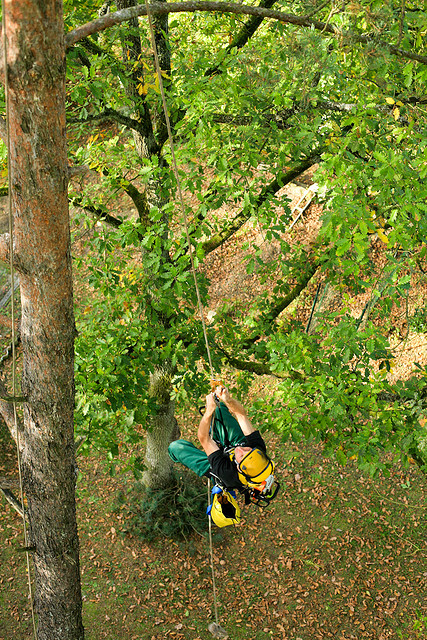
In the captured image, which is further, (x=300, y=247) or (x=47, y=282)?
(x=300, y=247)

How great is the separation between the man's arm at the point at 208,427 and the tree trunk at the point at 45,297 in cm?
104

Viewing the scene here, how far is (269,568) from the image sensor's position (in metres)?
7.73

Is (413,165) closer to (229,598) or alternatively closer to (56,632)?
(56,632)

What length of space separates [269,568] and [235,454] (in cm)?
468

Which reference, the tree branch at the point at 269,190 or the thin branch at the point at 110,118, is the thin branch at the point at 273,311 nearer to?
the tree branch at the point at 269,190

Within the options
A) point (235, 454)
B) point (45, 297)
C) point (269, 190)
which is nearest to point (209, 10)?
point (269, 190)

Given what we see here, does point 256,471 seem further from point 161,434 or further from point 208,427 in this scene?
point 161,434

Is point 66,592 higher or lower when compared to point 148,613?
higher

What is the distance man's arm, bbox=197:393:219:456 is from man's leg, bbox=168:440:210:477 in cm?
74

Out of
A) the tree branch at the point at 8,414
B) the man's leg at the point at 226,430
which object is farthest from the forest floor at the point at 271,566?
the tree branch at the point at 8,414

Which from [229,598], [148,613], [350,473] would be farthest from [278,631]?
[350,473]

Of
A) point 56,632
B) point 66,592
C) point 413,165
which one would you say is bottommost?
point 56,632

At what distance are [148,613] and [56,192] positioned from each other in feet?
20.3

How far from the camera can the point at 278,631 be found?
680 cm
